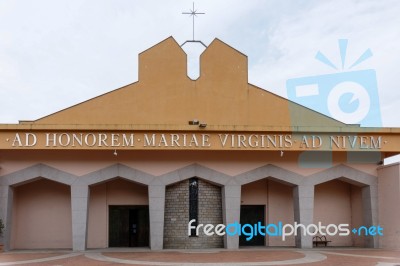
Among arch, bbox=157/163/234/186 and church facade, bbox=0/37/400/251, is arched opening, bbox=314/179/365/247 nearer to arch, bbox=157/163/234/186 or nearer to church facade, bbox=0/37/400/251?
church facade, bbox=0/37/400/251

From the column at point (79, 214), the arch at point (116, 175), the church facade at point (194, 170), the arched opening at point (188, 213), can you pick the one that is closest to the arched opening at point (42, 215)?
the church facade at point (194, 170)

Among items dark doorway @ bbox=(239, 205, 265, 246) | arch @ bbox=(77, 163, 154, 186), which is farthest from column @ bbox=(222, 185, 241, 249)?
arch @ bbox=(77, 163, 154, 186)

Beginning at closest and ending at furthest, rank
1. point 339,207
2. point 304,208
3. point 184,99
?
1. point 304,208
2. point 184,99
3. point 339,207

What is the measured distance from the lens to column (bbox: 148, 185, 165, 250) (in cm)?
2402

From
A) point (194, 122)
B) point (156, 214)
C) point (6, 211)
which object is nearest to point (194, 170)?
point (194, 122)

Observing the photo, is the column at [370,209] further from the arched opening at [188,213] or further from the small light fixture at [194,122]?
the small light fixture at [194,122]

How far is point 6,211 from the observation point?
23.6m

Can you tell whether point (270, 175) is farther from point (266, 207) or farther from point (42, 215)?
point (42, 215)

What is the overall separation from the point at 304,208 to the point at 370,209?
11.2 feet

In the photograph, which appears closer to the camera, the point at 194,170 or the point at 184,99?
the point at 194,170

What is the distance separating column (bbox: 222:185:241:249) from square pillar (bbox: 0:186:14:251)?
10359mm

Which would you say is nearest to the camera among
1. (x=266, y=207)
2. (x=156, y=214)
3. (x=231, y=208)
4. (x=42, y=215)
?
(x=156, y=214)

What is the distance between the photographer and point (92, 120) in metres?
25.5

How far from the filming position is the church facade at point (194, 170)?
23.8 metres
